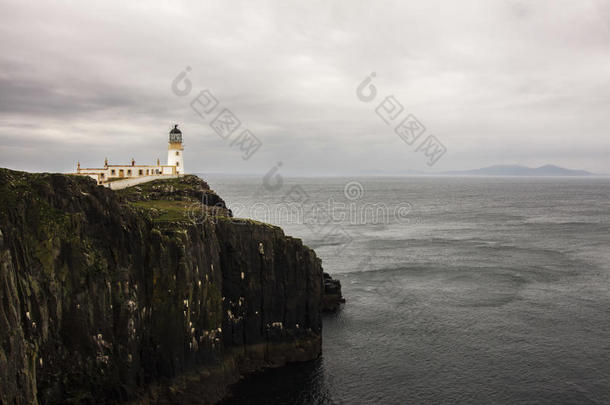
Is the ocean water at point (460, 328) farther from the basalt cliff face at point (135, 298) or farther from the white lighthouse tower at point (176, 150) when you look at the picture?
the white lighthouse tower at point (176, 150)

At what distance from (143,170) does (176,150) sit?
877 centimetres

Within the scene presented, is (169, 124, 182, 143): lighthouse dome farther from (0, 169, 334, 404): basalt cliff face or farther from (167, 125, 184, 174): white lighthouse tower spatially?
(0, 169, 334, 404): basalt cliff face

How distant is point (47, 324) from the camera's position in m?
30.6

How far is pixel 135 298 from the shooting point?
3681cm

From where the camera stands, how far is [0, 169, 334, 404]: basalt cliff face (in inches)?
1176

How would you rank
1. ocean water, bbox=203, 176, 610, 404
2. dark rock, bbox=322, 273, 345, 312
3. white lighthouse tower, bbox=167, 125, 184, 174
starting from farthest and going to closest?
1. white lighthouse tower, bbox=167, 125, 184, 174
2. dark rock, bbox=322, 273, 345, 312
3. ocean water, bbox=203, 176, 610, 404

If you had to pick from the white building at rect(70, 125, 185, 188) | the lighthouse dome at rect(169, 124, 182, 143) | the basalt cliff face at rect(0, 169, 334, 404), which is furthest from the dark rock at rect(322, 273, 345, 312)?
the lighthouse dome at rect(169, 124, 182, 143)

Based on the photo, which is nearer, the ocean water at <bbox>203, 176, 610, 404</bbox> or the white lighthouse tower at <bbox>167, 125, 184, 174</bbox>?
Result: the ocean water at <bbox>203, 176, 610, 404</bbox>

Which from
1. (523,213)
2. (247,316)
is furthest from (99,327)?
(523,213)

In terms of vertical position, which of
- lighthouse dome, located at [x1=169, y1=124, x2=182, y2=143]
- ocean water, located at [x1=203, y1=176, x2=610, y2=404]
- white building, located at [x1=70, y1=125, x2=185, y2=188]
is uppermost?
lighthouse dome, located at [x1=169, y1=124, x2=182, y2=143]

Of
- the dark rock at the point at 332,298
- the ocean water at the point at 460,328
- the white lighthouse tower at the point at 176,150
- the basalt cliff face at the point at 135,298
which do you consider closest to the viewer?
the basalt cliff face at the point at 135,298

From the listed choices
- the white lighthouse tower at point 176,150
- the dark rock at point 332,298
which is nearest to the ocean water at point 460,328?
the dark rock at point 332,298

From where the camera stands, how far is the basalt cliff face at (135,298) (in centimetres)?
2988

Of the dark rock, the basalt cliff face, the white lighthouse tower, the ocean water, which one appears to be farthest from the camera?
the white lighthouse tower
